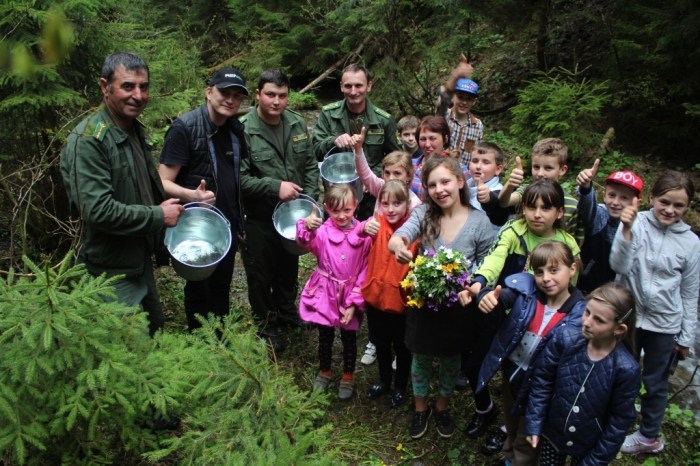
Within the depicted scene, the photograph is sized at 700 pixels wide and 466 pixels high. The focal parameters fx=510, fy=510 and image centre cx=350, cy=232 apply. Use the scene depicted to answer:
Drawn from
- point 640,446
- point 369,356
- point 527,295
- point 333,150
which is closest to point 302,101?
point 333,150

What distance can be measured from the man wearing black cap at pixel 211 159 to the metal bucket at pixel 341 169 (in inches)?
29.1

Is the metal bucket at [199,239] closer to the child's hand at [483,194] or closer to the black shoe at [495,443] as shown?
the child's hand at [483,194]

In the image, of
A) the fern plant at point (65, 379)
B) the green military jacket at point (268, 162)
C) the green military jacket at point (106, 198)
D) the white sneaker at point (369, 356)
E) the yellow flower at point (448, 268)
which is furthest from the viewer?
the white sneaker at point (369, 356)

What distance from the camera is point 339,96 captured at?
1286cm

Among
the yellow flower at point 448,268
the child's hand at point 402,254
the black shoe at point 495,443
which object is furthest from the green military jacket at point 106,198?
the black shoe at point 495,443

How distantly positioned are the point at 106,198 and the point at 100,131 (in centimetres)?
40

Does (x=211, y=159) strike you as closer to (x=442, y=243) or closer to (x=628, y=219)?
(x=442, y=243)

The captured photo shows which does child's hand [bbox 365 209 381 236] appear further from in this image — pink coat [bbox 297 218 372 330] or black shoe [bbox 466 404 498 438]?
black shoe [bbox 466 404 498 438]

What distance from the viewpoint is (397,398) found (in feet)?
12.8

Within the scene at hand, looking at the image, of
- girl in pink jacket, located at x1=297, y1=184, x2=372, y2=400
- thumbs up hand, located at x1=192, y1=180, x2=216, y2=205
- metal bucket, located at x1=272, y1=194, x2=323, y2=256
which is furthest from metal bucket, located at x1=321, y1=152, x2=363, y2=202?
thumbs up hand, located at x1=192, y1=180, x2=216, y2=205

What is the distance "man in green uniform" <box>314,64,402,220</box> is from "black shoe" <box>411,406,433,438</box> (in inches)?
74.1

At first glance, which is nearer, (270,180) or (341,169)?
(270,180)

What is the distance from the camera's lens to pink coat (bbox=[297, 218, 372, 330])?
385 cm

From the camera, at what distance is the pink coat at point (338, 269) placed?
385cm
